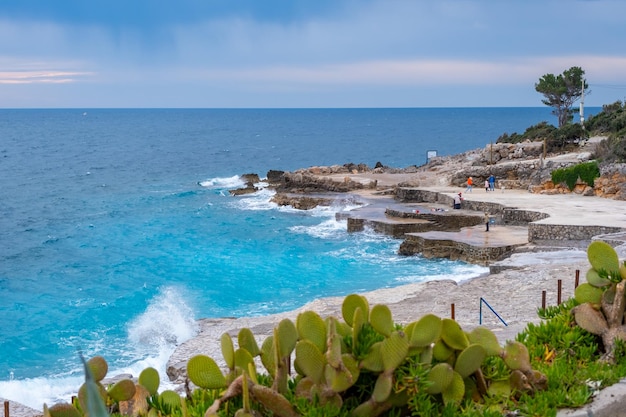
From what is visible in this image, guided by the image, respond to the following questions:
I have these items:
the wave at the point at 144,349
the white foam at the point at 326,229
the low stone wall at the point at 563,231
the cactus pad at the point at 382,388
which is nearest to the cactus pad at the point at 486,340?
the cactus pad at the point at 382,388

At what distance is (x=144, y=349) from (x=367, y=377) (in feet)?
49.0

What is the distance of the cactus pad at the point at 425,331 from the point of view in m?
5.32

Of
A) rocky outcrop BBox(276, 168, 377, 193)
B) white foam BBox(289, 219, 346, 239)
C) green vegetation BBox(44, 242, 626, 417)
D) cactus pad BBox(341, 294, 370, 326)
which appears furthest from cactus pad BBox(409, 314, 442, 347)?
rocky outcrop BBox(276, 168, 377, 193)

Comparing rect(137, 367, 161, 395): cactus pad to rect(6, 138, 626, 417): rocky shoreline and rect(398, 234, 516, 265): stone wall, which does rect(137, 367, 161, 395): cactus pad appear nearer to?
rect(6, 138, 626, 417): rocky shoreline

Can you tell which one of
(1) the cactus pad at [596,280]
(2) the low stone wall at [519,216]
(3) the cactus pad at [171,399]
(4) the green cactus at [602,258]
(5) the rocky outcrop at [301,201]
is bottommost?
(5) the rocky outcrop at [301,201]

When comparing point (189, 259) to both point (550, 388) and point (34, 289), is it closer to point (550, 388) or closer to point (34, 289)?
point (34, 289)

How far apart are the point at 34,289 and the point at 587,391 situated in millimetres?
26500

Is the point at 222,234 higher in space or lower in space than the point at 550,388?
lower

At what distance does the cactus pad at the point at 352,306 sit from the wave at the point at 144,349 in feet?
26.3

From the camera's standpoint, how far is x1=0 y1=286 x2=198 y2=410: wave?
16.2m

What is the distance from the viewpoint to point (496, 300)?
17.3m

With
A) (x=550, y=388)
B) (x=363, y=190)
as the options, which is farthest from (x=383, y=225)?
(x=550, y=388)

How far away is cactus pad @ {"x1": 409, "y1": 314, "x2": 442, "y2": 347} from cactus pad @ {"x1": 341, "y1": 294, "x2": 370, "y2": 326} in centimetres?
46

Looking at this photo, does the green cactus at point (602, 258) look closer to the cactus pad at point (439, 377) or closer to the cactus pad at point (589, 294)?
the cactus pad at point (589, 294)
